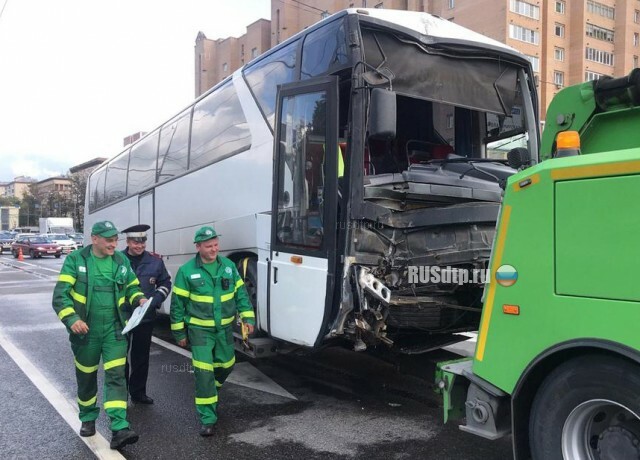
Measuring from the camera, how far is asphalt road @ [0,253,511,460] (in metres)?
4.07

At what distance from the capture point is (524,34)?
45.8m

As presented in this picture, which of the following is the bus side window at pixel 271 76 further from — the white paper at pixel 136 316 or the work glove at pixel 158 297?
the white paper at pixel 136 316

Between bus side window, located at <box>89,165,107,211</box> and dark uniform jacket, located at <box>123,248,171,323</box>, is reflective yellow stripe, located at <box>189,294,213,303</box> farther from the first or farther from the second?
bus side window, located at <box>89,165,107,211</box>

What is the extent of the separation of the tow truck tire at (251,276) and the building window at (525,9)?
4494 centimetres

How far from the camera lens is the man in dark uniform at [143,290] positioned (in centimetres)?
529

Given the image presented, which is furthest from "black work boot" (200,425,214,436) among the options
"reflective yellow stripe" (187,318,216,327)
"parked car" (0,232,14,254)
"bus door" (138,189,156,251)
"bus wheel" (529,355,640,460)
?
"parked car" (0,232,14,254)

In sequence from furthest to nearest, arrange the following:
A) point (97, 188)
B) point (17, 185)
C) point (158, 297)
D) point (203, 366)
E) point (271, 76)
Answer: point (17, 185) < point (97, 188) < point (271, 76) < point (158, 297) < point (203, 366)

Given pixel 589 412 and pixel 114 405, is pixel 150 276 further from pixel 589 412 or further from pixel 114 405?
pixel 589 412

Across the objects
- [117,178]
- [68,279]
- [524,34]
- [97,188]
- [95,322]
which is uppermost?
[524,34]

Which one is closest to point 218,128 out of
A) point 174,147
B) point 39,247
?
point 174,147

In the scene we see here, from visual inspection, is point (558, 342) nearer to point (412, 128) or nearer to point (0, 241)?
point (412, 128)

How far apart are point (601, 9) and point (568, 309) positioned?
5847 cm

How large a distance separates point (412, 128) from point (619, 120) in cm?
285

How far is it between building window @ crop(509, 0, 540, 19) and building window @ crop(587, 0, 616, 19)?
7.61m
